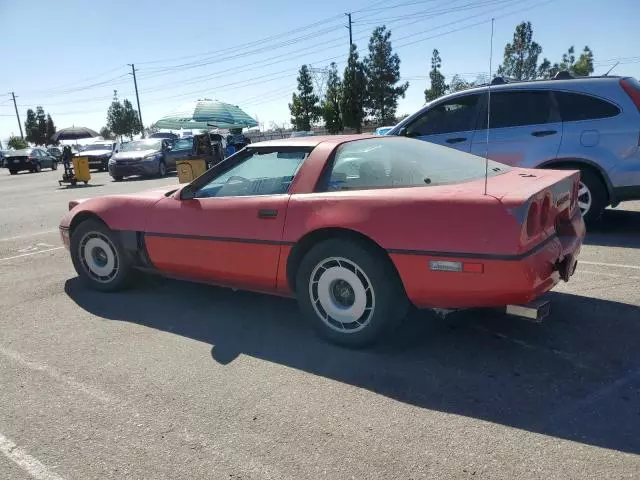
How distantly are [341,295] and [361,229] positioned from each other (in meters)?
0.48

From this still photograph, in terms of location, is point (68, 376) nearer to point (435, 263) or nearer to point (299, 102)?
point (435, 263)

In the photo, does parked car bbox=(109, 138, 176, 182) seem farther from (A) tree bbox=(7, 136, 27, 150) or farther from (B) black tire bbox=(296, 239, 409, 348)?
(A) tree bbox=(7, 136, 27, 150)

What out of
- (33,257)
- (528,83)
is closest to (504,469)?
(528,83)

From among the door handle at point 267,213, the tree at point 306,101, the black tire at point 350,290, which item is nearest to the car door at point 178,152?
the door handle at point 267,213

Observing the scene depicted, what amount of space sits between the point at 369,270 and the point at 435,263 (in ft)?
1.32

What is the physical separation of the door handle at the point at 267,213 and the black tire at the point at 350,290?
38 centimetres

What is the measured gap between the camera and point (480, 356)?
10.5ft

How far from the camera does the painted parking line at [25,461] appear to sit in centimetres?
228

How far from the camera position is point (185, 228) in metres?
4.04

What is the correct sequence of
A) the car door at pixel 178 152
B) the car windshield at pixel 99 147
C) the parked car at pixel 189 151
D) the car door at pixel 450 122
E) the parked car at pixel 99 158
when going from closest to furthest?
the car door at pixel 450 122 < the parked car at pixel 189 151 < the car door at pixel 178 152 < the parked car at pixel 99 158 < the car windshield at pixel 99 147

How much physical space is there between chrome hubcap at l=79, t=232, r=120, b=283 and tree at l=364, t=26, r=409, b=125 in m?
47.0

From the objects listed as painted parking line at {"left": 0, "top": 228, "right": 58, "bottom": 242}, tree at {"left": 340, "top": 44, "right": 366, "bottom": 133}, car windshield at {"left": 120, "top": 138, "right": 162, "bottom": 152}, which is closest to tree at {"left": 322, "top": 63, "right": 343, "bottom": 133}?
tree at {"left": 340, "top": 44, "right": 366, "bottom": 133}

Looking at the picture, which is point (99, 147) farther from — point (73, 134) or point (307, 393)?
point (307, 393)

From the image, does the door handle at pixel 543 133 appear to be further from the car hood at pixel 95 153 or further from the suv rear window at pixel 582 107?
the car hood at pixel 95 153
